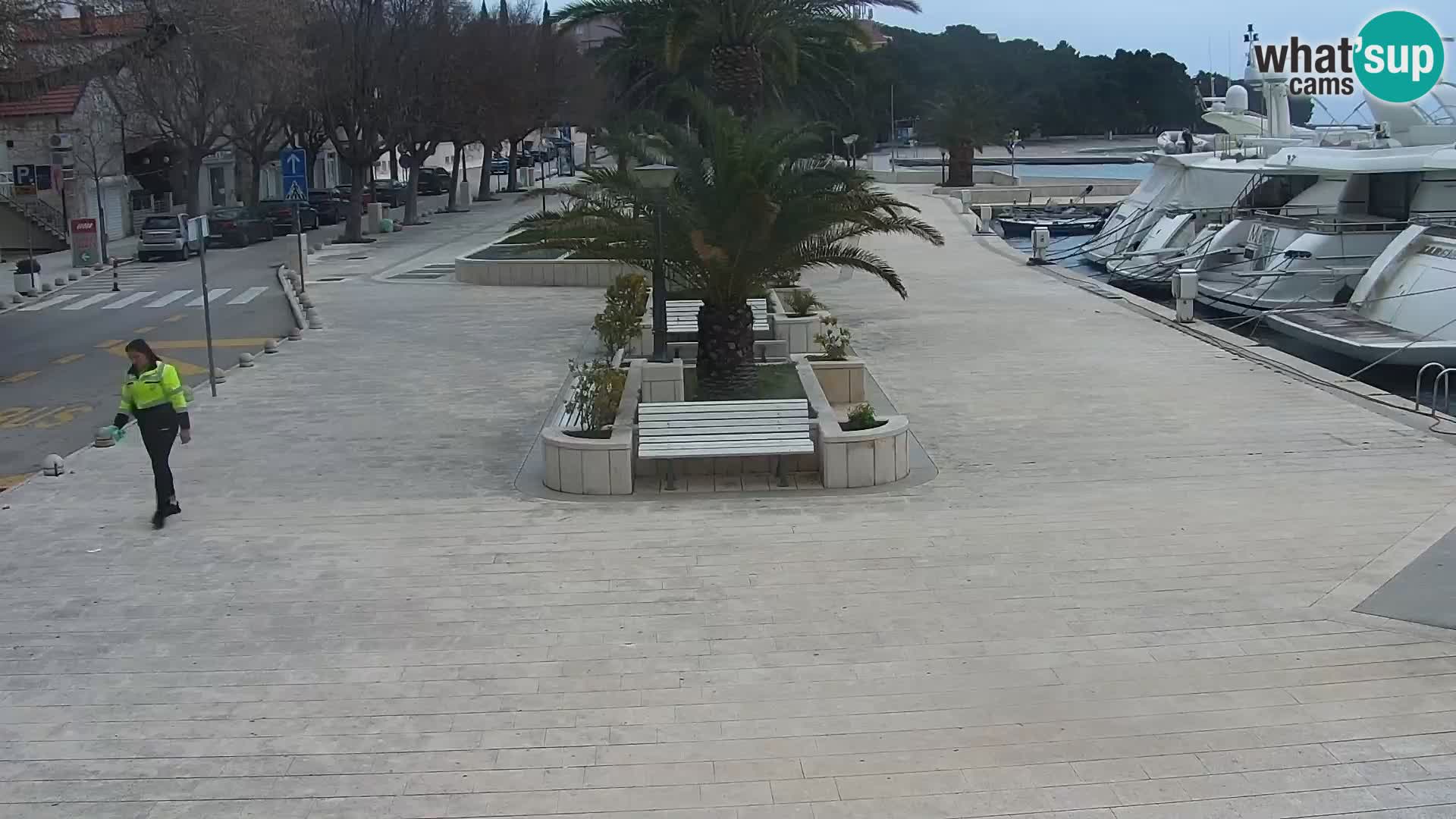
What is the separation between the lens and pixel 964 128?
64688 millimetres

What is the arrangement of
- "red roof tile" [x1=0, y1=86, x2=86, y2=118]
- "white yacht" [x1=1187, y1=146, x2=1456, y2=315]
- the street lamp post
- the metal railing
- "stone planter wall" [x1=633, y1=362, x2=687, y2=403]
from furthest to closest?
the metal railing < "red roof tile" [x1=0, y1=86, x2=86, y2=118] < "white yacht" [x1=1187, y1=146, x2=1456, y2=315] < "stone planter wall" [x1=633, y1=362, x2=687, y2=403] < the street lamp post

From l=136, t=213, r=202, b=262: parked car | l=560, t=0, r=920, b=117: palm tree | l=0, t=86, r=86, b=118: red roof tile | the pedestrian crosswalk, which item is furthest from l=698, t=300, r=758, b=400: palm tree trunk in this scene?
l=0, t=86, r=86, b=118: red roof tile

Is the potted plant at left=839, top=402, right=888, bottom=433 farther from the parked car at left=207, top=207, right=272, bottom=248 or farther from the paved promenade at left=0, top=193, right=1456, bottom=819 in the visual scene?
the parked car at left=207, top=207, right=272, bottom=248

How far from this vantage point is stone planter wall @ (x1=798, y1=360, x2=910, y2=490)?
38.8ft

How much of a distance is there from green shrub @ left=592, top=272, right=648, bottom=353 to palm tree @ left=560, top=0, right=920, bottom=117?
25.4ft

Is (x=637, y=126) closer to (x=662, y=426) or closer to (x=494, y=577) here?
(x=662, y=426)

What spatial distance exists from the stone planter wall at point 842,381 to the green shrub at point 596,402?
2.83 m

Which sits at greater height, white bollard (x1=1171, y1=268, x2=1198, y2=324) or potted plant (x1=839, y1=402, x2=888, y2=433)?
white bollard (x1=1171, y1=268, x2=1198, y2=324)

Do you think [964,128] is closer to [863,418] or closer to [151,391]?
[863,418]

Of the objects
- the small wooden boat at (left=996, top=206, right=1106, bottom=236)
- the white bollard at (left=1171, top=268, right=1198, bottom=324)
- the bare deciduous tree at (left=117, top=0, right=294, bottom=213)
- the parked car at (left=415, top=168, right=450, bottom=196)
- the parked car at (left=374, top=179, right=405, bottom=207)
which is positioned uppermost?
the bare deciduous tree at (left=117, top=0, right=294, bottom=213)

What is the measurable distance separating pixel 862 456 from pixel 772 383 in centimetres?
338

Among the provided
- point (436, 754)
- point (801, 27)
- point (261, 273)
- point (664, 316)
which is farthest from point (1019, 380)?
point (261, 273)

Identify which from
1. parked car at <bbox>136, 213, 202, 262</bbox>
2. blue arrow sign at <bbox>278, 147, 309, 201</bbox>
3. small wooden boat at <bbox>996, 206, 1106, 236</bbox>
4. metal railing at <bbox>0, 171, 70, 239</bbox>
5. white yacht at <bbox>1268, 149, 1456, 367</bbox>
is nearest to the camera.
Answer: white yacht at <bbox>1268, 149, 1456, 367</bbox>

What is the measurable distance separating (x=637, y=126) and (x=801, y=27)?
554 inches
